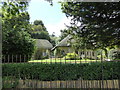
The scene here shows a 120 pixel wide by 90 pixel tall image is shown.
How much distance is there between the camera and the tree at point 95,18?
279 inches

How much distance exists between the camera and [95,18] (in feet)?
24.5

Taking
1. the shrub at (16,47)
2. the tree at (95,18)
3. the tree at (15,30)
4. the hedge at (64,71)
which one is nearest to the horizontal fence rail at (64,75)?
the hedge at (64,71)

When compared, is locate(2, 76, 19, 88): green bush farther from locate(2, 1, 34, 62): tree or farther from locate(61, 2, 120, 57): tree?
locate(61, 2, 120, 57): tree

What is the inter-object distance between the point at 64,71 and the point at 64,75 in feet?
0.53

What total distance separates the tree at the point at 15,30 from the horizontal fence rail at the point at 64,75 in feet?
8.53

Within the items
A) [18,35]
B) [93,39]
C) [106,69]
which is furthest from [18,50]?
[106,69]

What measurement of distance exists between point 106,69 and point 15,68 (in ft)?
12.6

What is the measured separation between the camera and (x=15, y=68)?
199 inches

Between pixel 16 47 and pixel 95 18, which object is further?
pixel 16 47

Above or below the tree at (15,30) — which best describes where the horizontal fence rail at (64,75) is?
below

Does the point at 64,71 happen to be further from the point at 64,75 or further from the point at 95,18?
the point at 95,18

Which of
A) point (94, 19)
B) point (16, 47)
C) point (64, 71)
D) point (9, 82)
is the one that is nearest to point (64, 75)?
point (64, 71)

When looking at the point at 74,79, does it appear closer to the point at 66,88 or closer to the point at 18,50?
the point at 66,88

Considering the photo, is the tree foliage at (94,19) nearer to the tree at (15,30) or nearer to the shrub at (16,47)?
the tree at (15,30)
